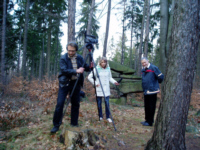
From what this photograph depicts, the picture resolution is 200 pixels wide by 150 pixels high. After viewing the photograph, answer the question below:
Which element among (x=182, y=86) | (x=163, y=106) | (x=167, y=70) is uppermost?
(x=167, y=70)

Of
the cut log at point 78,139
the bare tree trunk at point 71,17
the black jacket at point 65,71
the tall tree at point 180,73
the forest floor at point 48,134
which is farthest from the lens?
the bare tree trunk at point 71,17

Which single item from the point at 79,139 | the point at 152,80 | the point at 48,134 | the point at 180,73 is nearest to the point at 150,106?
the point at 152,80

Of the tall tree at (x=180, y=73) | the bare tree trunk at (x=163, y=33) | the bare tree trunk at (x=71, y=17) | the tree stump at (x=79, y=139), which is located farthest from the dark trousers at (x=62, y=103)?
the bare tree trunk at (x=163, y=33)

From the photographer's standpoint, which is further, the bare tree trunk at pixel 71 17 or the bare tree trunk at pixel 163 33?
the bare tree trunk at pixel 163 33

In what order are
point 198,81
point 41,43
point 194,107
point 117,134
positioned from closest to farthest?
point 117,134
point 194,107
point 198,81
point 41,43

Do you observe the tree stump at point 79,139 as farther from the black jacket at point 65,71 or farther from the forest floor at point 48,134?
the black jacket at point 65,71

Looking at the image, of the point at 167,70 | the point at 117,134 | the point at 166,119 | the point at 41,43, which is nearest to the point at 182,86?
the point at 167,70

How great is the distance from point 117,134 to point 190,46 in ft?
8.17

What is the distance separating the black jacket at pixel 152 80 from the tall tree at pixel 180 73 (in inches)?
71.1

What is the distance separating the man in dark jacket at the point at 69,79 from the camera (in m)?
3.32

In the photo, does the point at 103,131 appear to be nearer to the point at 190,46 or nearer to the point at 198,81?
the point at 190,46

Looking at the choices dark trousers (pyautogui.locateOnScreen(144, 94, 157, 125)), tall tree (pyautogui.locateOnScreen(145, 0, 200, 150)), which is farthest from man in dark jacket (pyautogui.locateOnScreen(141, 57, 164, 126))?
tall tree (pyautogui.locateOnScreen(145, 0, 200, 150))

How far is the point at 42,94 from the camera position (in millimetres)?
5277

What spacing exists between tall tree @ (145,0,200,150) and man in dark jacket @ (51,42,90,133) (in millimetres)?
1776
